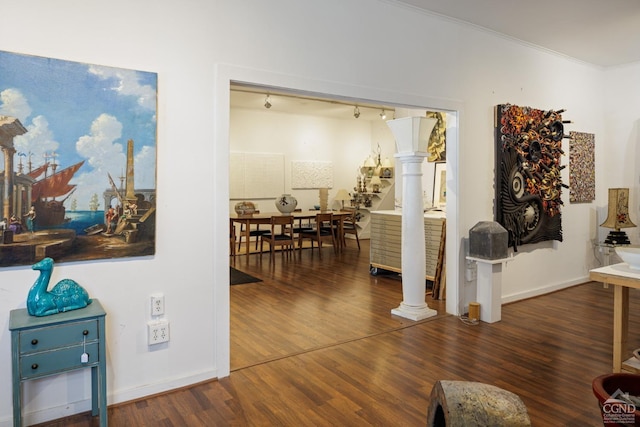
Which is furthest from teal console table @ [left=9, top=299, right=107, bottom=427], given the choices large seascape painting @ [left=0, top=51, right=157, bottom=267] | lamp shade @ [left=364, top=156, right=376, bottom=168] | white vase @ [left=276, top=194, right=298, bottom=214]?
lamp shade @ [left=364, top=156, right=376, bottom=168]

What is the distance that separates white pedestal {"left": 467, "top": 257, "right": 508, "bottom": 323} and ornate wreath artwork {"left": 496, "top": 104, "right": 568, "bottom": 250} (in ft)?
2.12

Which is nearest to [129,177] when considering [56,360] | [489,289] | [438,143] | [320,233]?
[56,360]

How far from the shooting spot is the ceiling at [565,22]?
151 inches

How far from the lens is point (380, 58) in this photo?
12.2 feet

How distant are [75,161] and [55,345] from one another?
986mm

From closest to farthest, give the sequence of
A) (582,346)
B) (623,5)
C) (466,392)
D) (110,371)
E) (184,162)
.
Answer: (466,392) → (110,371) → (184,162) → (582,346) → (623,5)

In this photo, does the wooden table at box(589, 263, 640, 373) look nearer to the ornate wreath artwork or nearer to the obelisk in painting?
the ornate wreath artwork

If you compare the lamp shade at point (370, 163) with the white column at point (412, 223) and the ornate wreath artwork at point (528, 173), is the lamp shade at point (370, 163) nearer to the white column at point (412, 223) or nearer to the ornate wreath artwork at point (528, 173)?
the ornate wreath artwork at point (528, 173)

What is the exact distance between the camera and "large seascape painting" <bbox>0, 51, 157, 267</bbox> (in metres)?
2.31

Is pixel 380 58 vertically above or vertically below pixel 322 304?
above

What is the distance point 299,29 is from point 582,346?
11.0 ft

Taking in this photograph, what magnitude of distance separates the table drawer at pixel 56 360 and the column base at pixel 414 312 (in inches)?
112

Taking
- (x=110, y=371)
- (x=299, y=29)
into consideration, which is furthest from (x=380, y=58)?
(x=110, y=371)

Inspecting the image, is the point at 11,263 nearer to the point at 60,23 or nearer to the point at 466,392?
the point at 60,23
